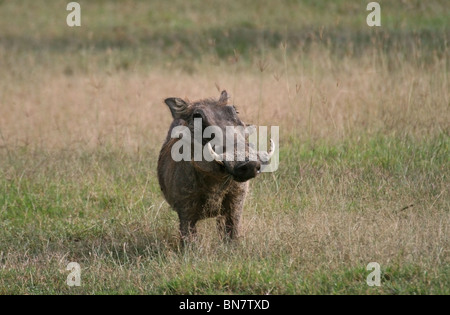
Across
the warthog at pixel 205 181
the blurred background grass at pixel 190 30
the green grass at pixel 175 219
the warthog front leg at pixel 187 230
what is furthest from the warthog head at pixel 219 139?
the blurred background grass at pixel 190 30

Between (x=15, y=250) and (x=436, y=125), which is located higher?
(x=436, y=125)

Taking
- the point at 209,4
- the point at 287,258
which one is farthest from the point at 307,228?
the point at 209,4

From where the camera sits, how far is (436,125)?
752 centimetres

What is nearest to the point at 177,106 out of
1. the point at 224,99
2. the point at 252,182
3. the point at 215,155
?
the point at 224,99

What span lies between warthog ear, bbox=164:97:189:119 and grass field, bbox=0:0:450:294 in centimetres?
96

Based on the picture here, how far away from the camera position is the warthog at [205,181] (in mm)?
4996

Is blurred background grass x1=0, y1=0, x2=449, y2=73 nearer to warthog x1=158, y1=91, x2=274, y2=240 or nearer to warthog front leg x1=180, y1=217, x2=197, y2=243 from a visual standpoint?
warthog x1=158, y1=91, x2=274, y2=240

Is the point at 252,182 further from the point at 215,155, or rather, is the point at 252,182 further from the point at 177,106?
the point at 215,155

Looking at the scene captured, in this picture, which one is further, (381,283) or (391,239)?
(391,239)

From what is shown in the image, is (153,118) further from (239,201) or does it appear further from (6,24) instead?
(6,24)

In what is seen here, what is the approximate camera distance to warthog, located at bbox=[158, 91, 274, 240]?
4996 mm

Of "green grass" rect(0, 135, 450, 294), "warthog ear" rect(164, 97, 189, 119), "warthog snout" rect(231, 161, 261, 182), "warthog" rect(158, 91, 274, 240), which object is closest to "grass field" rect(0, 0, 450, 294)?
"green grass" rect(0, 135, 450, 294)
